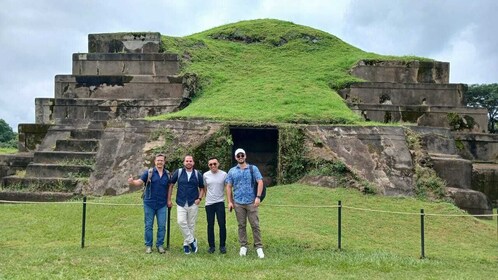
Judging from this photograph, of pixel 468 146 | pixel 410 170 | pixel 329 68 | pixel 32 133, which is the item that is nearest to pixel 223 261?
pixel 410 170

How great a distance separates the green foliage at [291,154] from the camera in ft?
38.7

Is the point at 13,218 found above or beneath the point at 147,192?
beneath

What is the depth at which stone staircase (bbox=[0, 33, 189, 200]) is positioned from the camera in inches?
461

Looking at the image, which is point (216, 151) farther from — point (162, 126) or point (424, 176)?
point (424, 176)

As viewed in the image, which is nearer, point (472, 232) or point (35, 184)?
point (472, 232)

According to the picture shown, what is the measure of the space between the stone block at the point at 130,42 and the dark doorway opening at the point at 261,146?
5799mm

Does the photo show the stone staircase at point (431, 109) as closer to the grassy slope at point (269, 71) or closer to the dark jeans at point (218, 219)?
the grassy slope at point (269, 71)

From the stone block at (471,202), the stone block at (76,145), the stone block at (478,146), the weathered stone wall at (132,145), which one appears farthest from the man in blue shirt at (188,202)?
the stone block at (478,146)

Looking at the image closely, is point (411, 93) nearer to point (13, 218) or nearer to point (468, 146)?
point (468, 146)

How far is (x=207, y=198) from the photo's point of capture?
739 cm

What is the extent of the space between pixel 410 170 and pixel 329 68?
7.37 meters

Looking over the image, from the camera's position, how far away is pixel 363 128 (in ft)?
39.5

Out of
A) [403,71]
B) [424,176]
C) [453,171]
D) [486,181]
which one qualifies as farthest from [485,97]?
[424,176]

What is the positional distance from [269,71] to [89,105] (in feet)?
20.2
